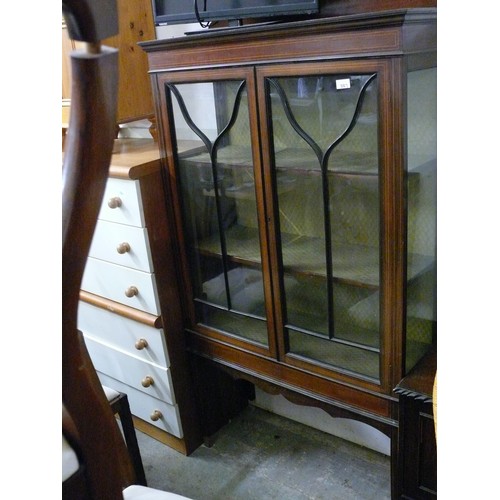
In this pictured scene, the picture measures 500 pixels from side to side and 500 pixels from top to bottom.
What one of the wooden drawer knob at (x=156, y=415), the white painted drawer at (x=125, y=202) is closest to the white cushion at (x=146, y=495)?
the white painted drawer at (x=125, y=202)

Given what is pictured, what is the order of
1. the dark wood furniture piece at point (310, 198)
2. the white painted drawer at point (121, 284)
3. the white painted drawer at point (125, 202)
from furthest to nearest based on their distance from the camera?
the white painted drawer at point (121, 284), the white painted drawer at point (125, 202), the dark wood furniture piece at point (310, 198)

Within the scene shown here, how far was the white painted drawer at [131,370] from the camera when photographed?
5.55 ft

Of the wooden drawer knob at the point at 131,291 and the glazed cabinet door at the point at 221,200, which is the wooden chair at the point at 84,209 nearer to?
the glazed cabinet door at the point at 221,200

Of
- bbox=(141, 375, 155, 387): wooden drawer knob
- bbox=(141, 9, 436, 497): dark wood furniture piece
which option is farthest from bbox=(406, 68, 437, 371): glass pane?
bbox=(141, 375, 155, 387): wooden drawer knob

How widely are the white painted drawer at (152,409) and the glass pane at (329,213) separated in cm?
56

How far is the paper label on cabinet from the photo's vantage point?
109cm

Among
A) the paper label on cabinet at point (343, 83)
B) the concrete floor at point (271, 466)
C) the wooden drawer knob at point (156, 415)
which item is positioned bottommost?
the concrete floor at point (271, 466)

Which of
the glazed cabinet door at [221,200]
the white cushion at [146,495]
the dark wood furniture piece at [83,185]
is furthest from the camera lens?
the glazed cabinet door at [221,200]

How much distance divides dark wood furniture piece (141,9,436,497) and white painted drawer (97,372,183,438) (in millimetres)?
269
